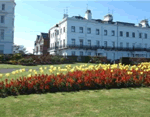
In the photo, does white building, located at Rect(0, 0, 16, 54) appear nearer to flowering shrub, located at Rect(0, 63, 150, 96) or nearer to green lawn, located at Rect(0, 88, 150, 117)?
flowering shrub, located at Rect(0, 63, 150, 96)

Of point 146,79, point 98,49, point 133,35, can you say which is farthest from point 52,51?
point 146,79

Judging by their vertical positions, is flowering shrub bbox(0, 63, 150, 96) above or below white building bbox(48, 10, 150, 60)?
below

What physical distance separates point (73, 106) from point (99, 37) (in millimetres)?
42028

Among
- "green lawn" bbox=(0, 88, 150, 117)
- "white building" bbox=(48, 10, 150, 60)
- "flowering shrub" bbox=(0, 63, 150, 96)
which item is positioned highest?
"white building" bbox=(48, 10, 150, 60)

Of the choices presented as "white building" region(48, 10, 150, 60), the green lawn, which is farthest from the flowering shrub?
"white building" region(48, 10, 150, 60)

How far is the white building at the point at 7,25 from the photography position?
3597 cm

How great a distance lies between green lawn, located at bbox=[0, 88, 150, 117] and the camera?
14.5ft

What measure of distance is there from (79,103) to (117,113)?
123cm

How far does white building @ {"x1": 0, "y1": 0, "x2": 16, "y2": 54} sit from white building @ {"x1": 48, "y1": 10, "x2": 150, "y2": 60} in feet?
41.1

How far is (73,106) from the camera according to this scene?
4961 millimetres

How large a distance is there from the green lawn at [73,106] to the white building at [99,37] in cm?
3543

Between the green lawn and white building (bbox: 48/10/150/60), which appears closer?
the green lawn

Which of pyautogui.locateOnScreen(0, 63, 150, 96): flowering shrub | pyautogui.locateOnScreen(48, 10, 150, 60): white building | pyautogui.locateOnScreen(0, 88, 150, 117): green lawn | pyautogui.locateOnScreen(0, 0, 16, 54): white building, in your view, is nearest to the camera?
pyautogui.locateOnScreen(0, 88, 150, 117): green lawn

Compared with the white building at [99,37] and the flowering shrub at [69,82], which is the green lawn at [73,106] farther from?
the white building at [99,37]
